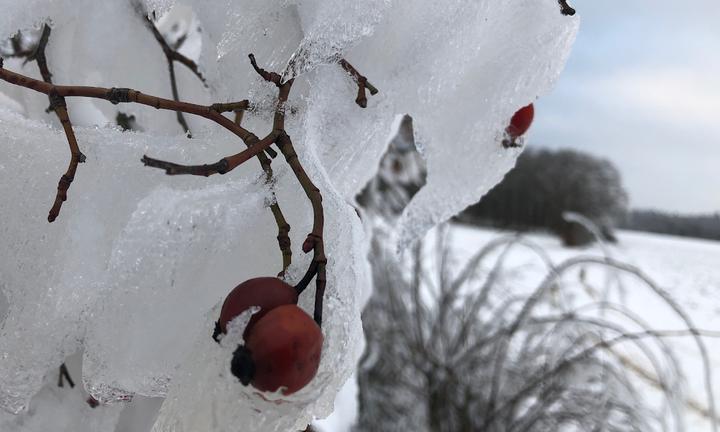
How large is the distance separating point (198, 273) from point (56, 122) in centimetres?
26

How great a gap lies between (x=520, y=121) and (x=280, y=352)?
12.8 inches

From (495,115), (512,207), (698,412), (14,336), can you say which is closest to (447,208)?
(495,115)

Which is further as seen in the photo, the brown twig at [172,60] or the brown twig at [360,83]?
the brown twig at [172,60]

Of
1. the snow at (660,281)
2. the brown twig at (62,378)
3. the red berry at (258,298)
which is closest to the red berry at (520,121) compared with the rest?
the red berry at (258,298)

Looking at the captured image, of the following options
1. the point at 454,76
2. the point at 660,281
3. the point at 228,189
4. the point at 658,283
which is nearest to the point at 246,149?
the point at 228,189

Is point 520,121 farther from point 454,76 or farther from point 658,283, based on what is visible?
point 658,283

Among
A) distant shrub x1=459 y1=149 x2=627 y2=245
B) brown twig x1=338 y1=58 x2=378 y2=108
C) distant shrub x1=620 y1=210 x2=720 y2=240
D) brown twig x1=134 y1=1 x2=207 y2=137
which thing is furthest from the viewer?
distant shrub x1=459 y1=149 x2=627 y2=245

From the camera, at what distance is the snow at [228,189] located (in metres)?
0.32

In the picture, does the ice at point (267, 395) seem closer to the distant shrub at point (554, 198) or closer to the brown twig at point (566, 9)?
the brown twig at point (566, 9)

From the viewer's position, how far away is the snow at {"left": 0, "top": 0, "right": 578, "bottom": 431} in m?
0.32

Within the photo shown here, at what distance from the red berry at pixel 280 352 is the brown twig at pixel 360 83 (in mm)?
191

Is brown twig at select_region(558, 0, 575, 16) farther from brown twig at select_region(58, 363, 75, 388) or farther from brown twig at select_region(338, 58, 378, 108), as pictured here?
brown twig at select_region(58, 363, 75, 388)

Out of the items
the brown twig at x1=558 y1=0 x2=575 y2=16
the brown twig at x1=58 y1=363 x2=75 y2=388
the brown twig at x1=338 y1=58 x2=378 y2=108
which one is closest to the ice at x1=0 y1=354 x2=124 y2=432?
the brown twig at x1=58 y1=363 x2=75 y2=388

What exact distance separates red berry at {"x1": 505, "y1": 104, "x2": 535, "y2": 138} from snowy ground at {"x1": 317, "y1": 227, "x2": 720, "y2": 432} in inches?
20.9
